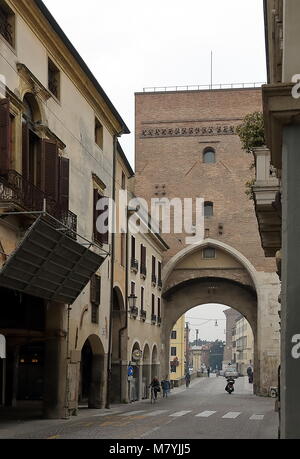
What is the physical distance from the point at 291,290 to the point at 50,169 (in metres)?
11.9

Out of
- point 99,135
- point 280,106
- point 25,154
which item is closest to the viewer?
point 280,106

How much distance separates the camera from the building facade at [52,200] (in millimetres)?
17094

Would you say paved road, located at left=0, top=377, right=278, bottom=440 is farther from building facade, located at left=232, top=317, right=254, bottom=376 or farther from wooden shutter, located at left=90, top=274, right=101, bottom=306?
building facade, located at left=232, top=317, right=254, bottom=376

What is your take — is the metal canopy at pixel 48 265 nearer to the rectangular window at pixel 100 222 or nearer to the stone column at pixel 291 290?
the rectangular window at pixel 100 222

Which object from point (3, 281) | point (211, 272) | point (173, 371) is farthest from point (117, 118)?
point (173, 371)

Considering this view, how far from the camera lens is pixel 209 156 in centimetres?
4638

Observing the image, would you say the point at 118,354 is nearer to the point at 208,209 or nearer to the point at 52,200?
the point at 52,200

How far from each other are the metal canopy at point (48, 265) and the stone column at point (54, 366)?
66 centimetres

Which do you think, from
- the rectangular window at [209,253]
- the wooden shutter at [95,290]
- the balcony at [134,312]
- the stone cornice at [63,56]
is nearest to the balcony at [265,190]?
the stone cornice at [63,56]

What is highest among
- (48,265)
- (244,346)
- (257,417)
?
(48,265)

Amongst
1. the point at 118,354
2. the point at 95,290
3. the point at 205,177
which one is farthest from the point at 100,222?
the point at 205,177

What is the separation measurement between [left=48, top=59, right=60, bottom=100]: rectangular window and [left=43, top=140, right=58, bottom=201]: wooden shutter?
8.35 ft
